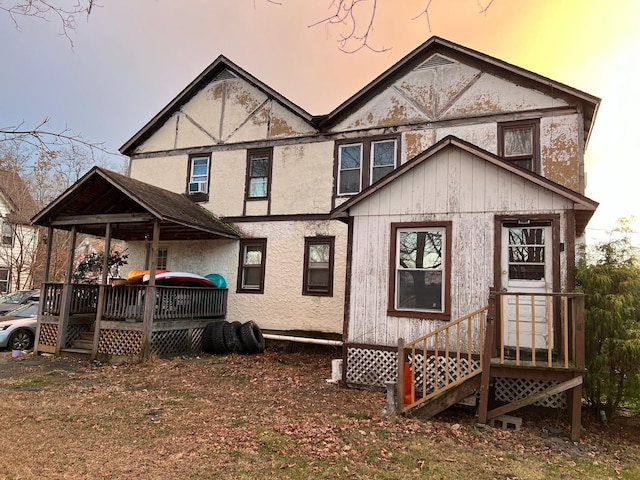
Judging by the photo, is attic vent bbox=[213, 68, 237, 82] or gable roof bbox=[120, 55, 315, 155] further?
attic vent bbox=[213, 68, 237, 82]

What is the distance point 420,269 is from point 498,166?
92.7 inches

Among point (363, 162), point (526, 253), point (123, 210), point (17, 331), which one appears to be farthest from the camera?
point (17, 331)

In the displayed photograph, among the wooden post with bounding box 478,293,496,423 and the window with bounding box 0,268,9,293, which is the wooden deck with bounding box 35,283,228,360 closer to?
the wooden post with bounding box 478,293,496,423

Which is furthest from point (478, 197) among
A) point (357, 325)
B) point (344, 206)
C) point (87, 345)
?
point (87, 345)

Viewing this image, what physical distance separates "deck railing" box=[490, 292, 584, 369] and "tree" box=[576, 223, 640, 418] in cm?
42

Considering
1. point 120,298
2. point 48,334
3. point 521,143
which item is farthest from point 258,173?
point 521,143

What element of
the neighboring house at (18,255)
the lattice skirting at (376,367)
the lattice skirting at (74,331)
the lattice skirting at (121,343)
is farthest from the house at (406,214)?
the neighboring house at (18,255)

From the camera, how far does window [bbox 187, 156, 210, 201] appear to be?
50.2 feet

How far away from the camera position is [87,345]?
12.3 metres

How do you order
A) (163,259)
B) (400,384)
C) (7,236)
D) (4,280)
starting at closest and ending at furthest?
(400,384) < (163,259) < (4,280) < (7,236)

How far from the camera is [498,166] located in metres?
8.25

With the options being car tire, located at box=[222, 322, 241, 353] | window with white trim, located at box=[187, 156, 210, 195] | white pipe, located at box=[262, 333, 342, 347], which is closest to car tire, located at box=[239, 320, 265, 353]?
car tire, located at box=[222, 322, 241, 353]

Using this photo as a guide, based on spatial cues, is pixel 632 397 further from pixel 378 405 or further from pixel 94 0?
pixel 94 0

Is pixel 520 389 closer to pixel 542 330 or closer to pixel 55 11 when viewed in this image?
pixel 542 330
